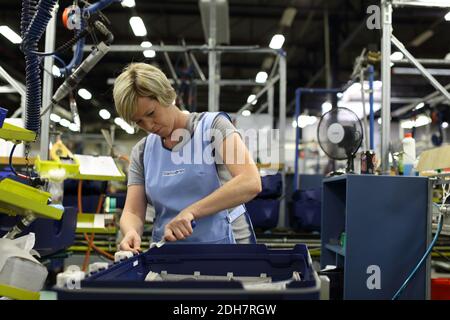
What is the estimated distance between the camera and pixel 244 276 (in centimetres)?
111

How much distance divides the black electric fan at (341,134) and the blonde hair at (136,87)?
5.74 feet

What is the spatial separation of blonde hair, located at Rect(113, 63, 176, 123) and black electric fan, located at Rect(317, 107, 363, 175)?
→ 1.75m

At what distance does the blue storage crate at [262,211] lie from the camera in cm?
404

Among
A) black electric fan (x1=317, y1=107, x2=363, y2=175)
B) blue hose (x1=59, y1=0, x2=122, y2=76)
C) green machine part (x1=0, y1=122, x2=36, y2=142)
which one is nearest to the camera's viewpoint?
green machine part (x1=0, y1=122, x2=36, y2=142)

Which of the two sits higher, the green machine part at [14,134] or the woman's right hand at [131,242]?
the green machine part at [14,134]

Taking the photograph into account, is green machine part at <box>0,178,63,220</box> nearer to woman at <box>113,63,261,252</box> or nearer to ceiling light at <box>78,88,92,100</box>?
woman at <box>113,63,261,252</box>

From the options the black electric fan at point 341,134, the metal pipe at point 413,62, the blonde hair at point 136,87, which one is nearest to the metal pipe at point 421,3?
the metal pipe at point 413,62

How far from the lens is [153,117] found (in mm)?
1496

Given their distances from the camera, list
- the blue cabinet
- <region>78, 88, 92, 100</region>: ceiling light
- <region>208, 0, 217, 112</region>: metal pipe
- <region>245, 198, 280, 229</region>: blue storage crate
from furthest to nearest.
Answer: <region>208, 0, 217, 112</region>: metal pipe < <region>245, 198, 280, 229</region>: blue storage crate < <region>78, 88, 92, 100</region>: ceiling light < the blue cabinet

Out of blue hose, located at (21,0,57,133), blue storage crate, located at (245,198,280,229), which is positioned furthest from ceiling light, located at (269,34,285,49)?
blue hose, located at (21,0,57,133)

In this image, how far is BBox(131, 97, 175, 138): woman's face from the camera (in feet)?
4.79

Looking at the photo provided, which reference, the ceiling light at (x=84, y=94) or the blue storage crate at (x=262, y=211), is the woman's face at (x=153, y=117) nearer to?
the ceiling light at (x=84, y=94)
